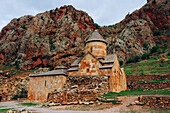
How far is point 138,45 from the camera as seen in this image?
51.4 metres

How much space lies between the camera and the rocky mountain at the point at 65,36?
45406mm

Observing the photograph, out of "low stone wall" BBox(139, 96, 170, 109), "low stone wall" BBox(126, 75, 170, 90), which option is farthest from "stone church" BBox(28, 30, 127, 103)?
"low stone wall" BBox(139, 96, 170, 109)

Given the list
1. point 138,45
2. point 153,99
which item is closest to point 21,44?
point 138,45

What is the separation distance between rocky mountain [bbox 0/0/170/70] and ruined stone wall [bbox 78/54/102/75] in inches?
1000

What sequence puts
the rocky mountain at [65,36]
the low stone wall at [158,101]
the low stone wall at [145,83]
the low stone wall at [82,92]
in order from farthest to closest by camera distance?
the rocky mountain at [65,36]
the low stone wall at [145,83]
the low stone wall at [82,92]
the low stone wall at [158,101]

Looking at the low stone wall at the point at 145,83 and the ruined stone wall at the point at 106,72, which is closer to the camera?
the ruined stone wall at the point at 106,72

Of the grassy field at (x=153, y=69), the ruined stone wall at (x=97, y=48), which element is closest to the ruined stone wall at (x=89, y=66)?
the ruined stone wall at (x=97, y=48)

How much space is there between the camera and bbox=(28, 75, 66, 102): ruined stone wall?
16.2 metres

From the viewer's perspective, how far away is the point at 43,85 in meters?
17.0

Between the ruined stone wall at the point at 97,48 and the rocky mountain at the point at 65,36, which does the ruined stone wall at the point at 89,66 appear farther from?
the rocky mountain at the point at 65,36

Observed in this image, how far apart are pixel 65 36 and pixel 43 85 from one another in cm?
3378

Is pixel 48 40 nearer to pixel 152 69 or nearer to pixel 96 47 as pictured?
pixel 96 47

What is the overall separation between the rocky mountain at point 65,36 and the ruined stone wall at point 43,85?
79.0 feet

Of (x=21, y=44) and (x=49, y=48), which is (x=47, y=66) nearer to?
(x=49, y=48)
